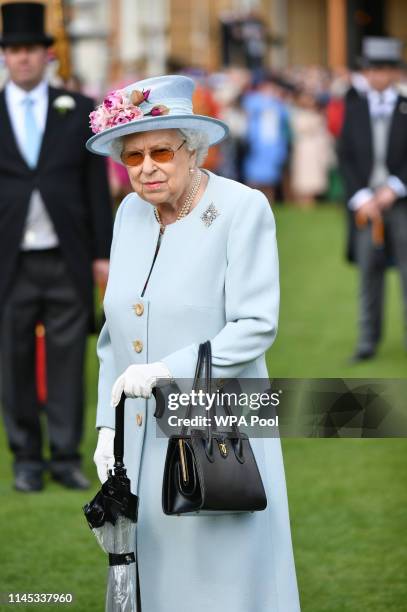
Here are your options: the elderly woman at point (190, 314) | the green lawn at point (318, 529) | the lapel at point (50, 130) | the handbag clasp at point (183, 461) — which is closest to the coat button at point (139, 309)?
the elderly woman at point (190, 314)

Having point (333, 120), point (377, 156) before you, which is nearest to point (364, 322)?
point (377, 156)

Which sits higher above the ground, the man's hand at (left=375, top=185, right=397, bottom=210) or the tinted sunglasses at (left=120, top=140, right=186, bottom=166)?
the man's hand at (left=375, top=185, right=397, bottom=210)

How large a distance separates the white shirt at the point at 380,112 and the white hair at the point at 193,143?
700 centimetres

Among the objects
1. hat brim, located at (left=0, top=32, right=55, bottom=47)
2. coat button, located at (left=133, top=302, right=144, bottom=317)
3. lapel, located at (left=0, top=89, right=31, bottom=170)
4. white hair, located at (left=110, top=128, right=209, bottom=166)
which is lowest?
coat button, located at (left=133, top=302, right=144, bottom=317)

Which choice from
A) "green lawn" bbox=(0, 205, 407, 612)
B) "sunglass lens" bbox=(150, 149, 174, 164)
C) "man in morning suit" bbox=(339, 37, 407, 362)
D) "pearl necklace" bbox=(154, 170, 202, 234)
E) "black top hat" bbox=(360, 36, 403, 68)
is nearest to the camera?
"sunglass lens" bbox=(150, 149, 174, 164)

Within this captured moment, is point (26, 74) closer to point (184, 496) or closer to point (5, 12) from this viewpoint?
point (5, 12)

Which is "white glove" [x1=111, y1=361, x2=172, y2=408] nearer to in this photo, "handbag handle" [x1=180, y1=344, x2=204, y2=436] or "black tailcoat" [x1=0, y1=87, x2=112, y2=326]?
"handbag handle" [x1=180, y1=344, x2=204, y2=436]

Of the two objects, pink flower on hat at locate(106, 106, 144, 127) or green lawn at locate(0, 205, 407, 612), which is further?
green lawn at locate(0, 205, 407, 612)

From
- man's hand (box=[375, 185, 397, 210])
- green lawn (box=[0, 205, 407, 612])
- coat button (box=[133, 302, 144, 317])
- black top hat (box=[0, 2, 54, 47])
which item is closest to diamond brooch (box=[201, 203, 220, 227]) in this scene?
coat button (box=[133, 302, 144, 317])

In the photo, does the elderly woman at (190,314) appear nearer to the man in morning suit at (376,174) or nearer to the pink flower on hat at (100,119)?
the pink flower on hat at (100,119)

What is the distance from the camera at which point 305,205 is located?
27281mm

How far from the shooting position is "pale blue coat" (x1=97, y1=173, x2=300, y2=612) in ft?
13.7

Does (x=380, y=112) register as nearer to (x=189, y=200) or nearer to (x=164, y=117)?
(x=189, y=200)

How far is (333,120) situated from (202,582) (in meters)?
17.5
